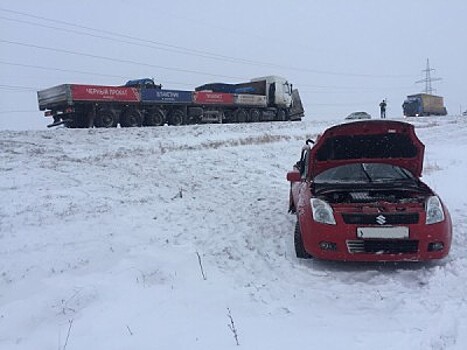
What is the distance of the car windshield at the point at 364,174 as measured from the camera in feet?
19.8

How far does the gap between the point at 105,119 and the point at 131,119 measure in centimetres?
132

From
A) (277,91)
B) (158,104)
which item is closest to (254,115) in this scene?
(277,91)

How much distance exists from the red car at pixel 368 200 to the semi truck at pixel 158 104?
1263 centimetres

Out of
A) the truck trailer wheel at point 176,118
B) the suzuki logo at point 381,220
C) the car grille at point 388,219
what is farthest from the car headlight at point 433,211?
the truck trailer wheel at point 176,118

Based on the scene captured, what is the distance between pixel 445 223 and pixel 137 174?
6897mm

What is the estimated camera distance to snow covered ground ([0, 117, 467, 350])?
11.8 ft

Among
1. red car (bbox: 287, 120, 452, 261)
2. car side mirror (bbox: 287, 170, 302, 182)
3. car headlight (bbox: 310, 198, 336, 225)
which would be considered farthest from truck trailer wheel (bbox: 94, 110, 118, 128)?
car headlight (bbox: 310, 198, 336, 225)

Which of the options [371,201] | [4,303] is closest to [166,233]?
[4,303]

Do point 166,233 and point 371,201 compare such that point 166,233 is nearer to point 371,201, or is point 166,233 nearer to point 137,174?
point 371,201

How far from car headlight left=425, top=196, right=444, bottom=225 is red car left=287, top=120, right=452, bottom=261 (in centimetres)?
1

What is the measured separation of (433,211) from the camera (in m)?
4.89

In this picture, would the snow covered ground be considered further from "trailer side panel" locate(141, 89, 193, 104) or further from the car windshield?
"trailer side panel" locate(141, 89, 193, 104)

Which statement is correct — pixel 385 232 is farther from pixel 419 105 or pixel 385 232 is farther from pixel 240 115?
pixel 419 105

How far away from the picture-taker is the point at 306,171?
6.50m
